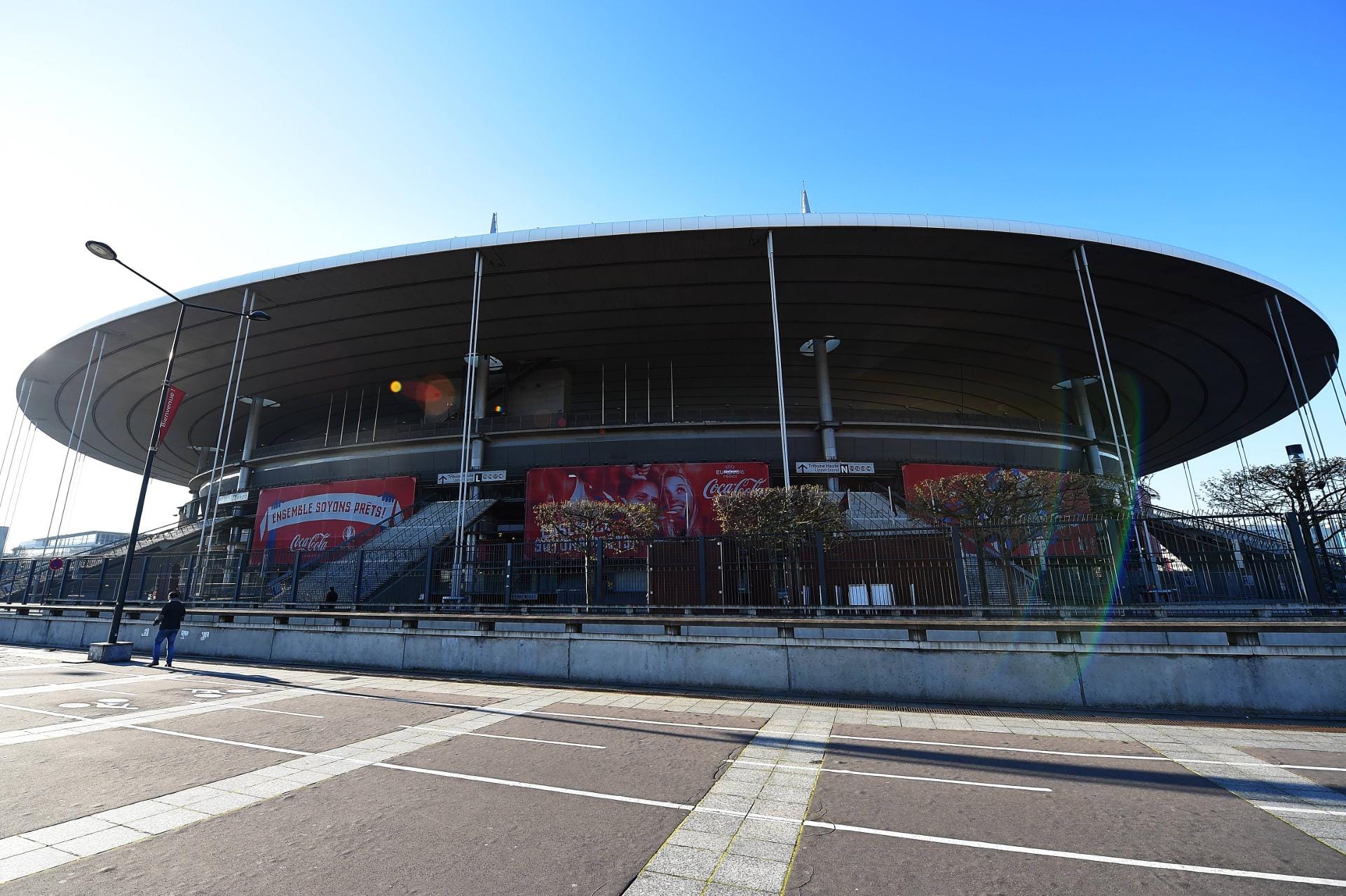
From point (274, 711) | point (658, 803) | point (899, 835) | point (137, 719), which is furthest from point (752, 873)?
point (137, 719)

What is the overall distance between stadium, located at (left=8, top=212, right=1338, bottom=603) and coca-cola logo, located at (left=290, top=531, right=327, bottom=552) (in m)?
0.22

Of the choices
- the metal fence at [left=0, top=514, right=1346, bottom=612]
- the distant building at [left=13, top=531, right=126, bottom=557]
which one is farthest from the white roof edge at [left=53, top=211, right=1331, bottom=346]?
the distant building at [left=13, top=531, right=126, bottom=557]

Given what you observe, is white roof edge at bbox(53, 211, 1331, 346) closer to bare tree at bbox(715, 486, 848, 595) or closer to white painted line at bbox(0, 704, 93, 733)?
bare tree at bbox(715, 486, 848, 595)

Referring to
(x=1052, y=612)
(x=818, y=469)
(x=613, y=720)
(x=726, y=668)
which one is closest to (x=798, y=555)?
(x=726, y=668)

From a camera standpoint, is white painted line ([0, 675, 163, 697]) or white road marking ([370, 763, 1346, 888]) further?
white painted line ([0, 675, 163, 697])

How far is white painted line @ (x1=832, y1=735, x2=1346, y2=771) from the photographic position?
6.22 m

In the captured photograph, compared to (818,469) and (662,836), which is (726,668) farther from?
(818,469)

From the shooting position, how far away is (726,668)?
37.7 ft

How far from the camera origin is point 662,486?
31641mm

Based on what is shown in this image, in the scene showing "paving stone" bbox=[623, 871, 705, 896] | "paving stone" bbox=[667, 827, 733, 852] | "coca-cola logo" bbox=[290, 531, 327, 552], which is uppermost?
"coca-cola logo" bbox=[290, 531, 327, 552]

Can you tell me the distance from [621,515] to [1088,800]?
15838 millimetres

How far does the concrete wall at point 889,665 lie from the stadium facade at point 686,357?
17856 millimetres

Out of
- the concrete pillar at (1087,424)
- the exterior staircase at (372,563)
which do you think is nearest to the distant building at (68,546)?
the exterior staircase at (372,563)

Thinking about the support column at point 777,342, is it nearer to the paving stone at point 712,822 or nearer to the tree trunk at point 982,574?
the tree trunk at point 982,574
